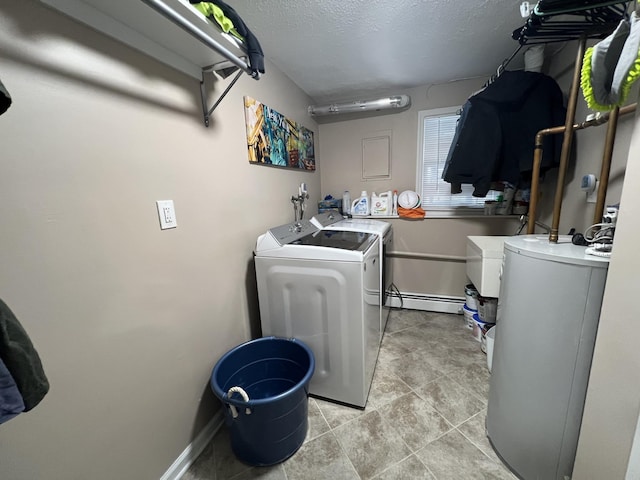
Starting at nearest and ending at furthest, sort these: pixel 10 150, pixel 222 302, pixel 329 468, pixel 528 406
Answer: pixel 10 150 → pixel 528 406 → pixel 329 468 → pixel 222 302

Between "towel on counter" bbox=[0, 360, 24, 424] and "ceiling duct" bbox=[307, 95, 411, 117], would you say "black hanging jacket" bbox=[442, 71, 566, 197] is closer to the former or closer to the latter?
"ceiling duct" bbox=[307, 95, 411, 117]

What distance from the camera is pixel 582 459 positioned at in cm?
90

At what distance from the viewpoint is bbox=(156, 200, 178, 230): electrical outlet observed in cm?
107

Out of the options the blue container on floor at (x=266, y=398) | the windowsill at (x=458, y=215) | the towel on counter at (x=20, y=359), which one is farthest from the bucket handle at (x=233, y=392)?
the windowsill at (x=458, y=215)

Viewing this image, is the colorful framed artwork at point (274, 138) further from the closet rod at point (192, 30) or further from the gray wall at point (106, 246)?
the closet rod at point (192, 30)

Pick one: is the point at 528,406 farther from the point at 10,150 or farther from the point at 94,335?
the point at 10,150

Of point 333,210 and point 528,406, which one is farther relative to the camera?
point 333,210

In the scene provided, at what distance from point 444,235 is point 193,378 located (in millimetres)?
2419

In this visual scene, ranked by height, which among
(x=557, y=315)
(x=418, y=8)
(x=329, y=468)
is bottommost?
(x=329, y=468)

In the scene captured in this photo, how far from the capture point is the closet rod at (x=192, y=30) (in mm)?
716

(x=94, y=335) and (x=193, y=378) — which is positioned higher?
(x=94, y=335)

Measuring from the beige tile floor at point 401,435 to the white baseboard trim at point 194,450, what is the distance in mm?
32

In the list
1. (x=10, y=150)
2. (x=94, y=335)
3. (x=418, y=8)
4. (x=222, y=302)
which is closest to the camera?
(x=10, y=150)

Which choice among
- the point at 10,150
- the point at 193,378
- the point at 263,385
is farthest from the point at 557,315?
the point at 10,150
